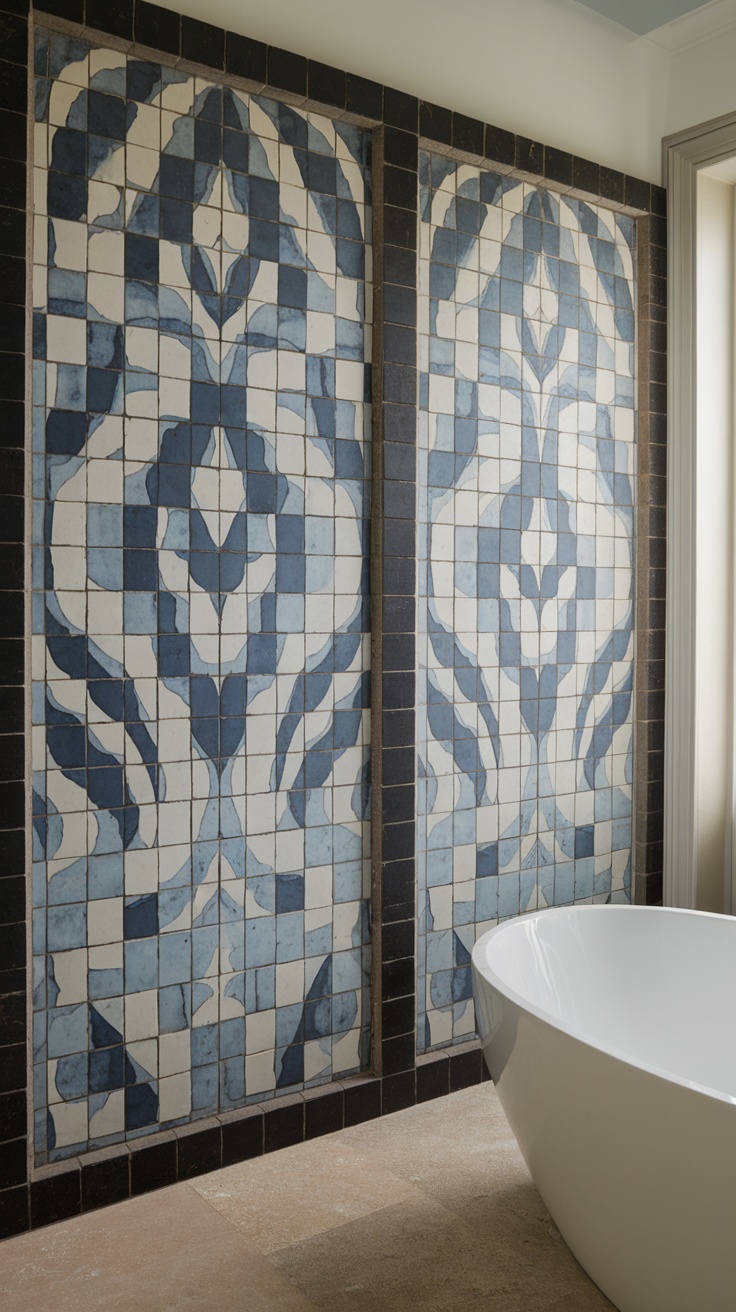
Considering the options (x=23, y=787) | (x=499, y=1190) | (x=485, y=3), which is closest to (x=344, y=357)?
(x=485, y=3)

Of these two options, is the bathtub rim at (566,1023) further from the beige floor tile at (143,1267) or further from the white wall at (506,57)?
the white wall at (506,57)

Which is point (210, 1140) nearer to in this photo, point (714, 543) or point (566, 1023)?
point (566, 1023)

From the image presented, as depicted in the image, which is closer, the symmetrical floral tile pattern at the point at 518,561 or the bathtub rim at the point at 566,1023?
the bathtub rim at the point at 566,1023

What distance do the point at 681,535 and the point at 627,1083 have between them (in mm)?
1989

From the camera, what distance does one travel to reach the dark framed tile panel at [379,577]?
6.98 feet

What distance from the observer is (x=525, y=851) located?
10.0 feet

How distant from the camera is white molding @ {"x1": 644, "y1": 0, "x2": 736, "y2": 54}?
3066 millimetres

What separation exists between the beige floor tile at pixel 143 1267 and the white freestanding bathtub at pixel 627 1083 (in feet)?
1.82

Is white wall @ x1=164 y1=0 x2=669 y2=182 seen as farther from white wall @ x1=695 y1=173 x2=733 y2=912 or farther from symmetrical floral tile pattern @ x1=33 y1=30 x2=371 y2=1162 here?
white wall @ x1=695 y1=173 x2=733 y2=912

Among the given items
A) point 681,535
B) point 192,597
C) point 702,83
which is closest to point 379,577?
point 192,597

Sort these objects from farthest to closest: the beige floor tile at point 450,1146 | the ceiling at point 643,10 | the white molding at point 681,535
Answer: the white molding at point 681,535 → the ceiling at point 643,10 → the beige floor tile at point 450,1146

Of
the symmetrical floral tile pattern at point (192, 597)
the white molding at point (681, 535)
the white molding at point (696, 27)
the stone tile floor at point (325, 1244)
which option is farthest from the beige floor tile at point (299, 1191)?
the white molding at point (696, 27)

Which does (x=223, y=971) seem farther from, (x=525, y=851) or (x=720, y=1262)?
(x=720, y=1262)

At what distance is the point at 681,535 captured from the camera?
3.30m
